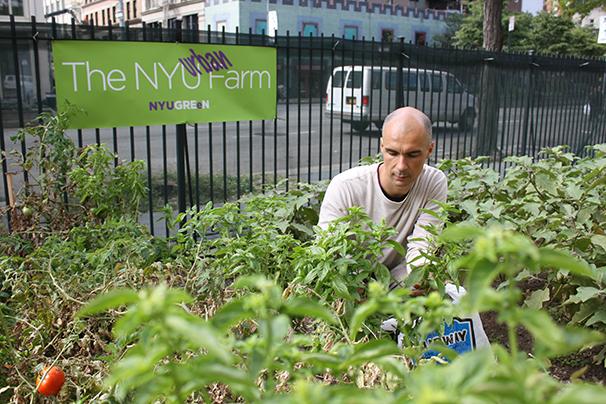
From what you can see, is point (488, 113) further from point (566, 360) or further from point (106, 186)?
point (106, 186)

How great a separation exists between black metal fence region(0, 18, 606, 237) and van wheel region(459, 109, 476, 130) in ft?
0.07

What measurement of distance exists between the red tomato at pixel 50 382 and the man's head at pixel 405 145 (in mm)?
1888

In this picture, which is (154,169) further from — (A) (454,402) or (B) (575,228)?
(A) (454,402)

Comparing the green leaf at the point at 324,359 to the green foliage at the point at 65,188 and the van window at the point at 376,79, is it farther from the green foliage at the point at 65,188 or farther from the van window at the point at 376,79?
the van window at the point at 376,79

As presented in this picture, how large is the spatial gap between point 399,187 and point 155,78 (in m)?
2.23

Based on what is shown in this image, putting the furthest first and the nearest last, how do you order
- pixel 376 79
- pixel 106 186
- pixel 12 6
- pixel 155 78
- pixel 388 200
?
pixel 12 6, pixel 376 79, pixel 155 78, pixel 106 186, pixel 388 200

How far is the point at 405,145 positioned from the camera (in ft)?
10.4

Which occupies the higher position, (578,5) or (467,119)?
(578,5)

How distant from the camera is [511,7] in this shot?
5294 centimetres

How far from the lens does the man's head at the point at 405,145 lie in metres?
3.17

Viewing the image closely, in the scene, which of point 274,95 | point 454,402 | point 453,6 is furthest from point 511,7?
point 454,402

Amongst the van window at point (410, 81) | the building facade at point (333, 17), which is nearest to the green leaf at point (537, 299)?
the van window at point (410, 81)

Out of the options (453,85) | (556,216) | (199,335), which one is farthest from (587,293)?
(453,85)

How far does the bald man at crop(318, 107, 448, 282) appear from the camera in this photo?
3.19 m
